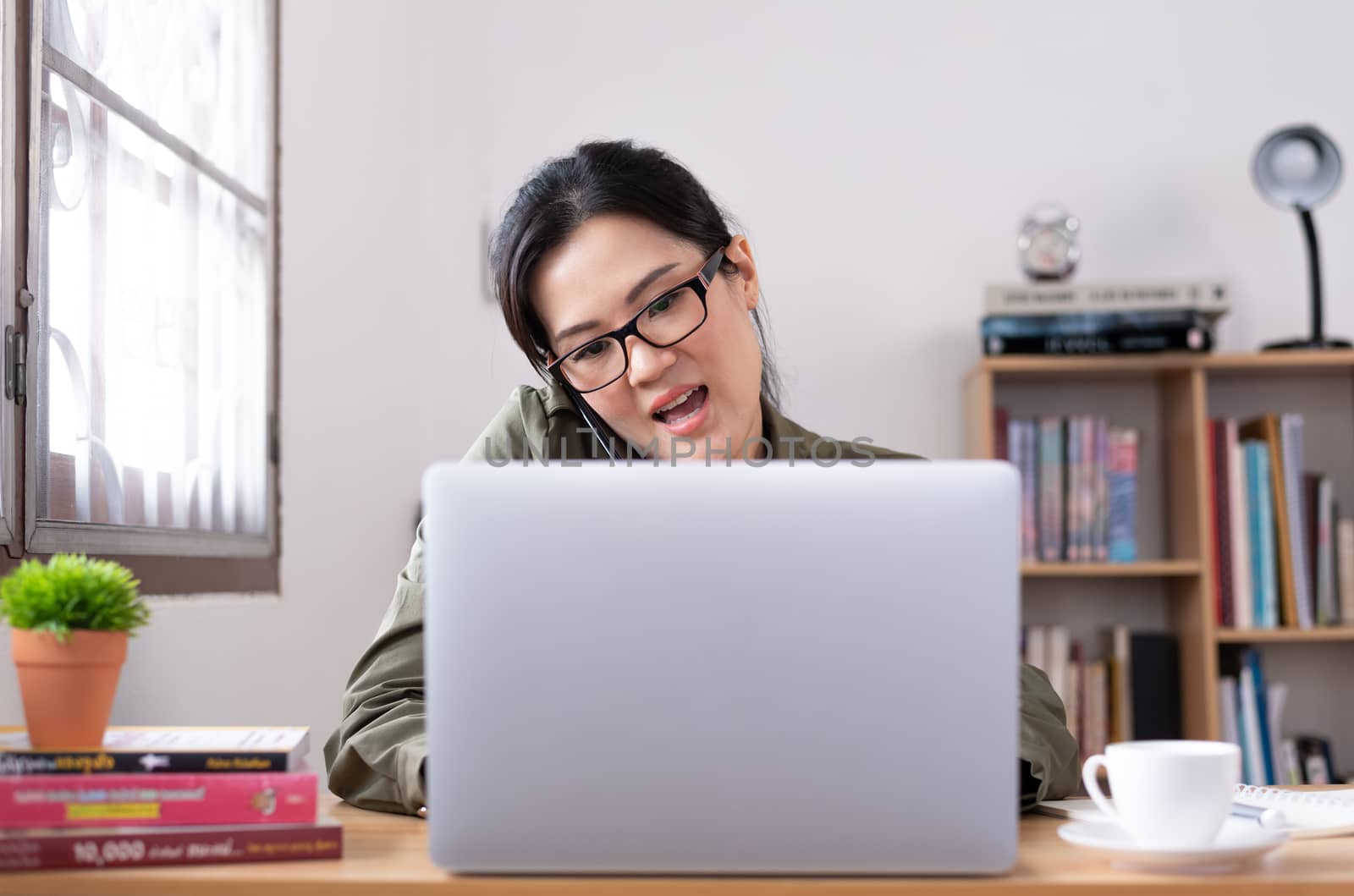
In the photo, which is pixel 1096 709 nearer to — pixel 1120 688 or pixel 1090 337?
pixel 1120 688

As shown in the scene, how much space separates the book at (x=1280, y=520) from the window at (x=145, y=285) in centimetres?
204

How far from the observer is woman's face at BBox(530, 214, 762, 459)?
137 centimetres

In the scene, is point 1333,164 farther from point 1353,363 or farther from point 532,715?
point 532,715

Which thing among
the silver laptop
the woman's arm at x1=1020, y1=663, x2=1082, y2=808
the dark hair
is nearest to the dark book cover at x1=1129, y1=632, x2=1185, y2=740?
the dark hair

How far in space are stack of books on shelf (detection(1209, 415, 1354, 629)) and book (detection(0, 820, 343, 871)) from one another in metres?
2.41

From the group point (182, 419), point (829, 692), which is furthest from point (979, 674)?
point (182, 419)

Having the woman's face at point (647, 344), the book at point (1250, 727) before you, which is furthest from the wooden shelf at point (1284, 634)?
the woman's face at point (647, 344)

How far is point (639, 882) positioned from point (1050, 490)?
233 cm

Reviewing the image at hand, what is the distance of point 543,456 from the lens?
4.62ft

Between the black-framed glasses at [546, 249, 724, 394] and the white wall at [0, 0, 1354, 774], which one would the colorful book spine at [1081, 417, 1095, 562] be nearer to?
the white wall at [0, 0, 1354, 774]

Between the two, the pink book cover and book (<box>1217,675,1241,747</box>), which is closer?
the pink book cover

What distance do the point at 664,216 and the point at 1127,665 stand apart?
1879 millimetres

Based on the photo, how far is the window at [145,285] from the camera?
57.2 inches

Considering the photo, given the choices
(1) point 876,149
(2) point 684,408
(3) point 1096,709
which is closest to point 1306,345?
(3) point 1096,709
